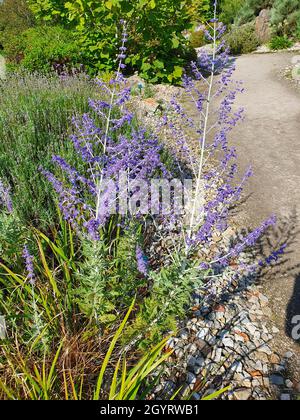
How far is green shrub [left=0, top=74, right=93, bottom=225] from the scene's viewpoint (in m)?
3.64

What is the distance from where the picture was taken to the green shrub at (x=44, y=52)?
347 inches

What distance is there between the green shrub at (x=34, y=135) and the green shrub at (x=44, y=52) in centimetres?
216

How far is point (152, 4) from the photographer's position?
7.11 m

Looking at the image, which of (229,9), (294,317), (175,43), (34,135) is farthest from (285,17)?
(294,317)

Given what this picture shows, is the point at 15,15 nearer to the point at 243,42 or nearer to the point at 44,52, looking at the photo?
the point at 44,52

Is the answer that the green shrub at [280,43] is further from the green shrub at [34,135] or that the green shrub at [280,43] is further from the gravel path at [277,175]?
the green shrub at [34,135]

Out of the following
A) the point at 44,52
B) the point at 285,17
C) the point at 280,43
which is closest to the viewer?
the point at 44,52

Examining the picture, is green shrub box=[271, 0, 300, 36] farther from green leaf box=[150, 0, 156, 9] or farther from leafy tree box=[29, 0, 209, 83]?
green leaf box=[150, 0, 156, 9]

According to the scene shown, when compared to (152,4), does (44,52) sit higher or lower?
lower

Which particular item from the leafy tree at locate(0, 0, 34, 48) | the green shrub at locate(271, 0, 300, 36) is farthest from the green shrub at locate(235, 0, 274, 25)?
Result: the leafy tree at locate(0, 0, 34, 48)

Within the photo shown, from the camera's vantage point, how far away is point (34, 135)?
4652mm

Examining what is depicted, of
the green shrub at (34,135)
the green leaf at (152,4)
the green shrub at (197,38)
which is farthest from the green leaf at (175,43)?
the green shrub at (197,38)

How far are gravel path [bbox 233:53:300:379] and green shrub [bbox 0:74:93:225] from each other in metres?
2.58

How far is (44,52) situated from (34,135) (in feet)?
18.0
